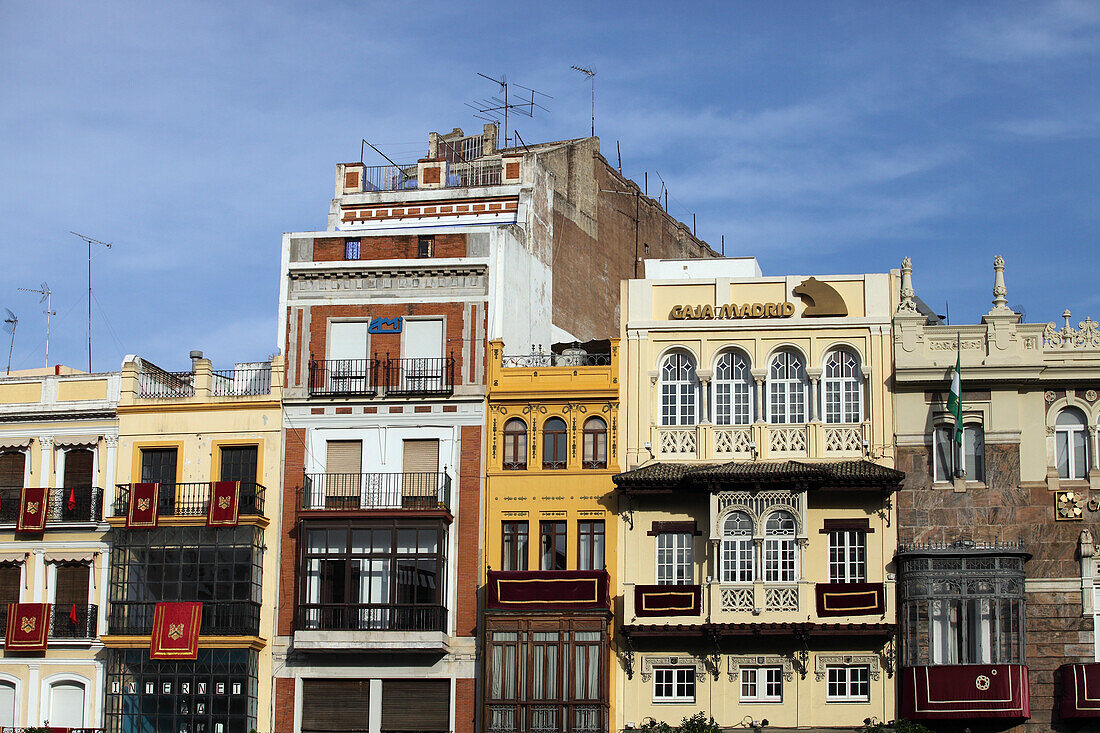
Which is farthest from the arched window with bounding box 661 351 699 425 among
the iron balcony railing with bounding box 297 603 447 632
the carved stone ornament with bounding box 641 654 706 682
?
the iron balcony railing with bounding box 297 603 447 632

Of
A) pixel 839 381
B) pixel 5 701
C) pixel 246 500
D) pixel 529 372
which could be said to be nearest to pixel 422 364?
pixel 529 372

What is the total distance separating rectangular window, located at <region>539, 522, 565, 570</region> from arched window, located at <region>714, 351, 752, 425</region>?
19.1 ft

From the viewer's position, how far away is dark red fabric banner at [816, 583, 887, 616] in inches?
1991

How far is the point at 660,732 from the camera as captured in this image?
4978cm

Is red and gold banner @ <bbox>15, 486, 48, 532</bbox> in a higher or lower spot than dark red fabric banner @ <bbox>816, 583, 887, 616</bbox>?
higher

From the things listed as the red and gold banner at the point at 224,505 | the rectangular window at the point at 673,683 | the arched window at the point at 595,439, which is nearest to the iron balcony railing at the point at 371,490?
the red and gold banner at the point at 224,505

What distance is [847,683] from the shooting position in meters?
51.0

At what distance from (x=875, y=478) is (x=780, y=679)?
21.3 ft

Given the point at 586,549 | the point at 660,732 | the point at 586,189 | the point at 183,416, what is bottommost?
the point at 660,732

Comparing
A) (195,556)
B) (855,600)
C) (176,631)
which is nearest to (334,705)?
(176,631)

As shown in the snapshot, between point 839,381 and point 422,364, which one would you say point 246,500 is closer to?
point 422,364

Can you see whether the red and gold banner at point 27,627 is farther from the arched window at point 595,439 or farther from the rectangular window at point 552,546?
the arched window at point 595,439

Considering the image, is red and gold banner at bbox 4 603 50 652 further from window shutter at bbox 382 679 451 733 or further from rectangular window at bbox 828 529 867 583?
rectangular window at bbox 828 529 867 583

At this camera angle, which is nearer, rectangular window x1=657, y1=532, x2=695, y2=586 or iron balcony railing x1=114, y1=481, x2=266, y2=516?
rectangular window x1=657, y1=532, x2=695, y2=586
